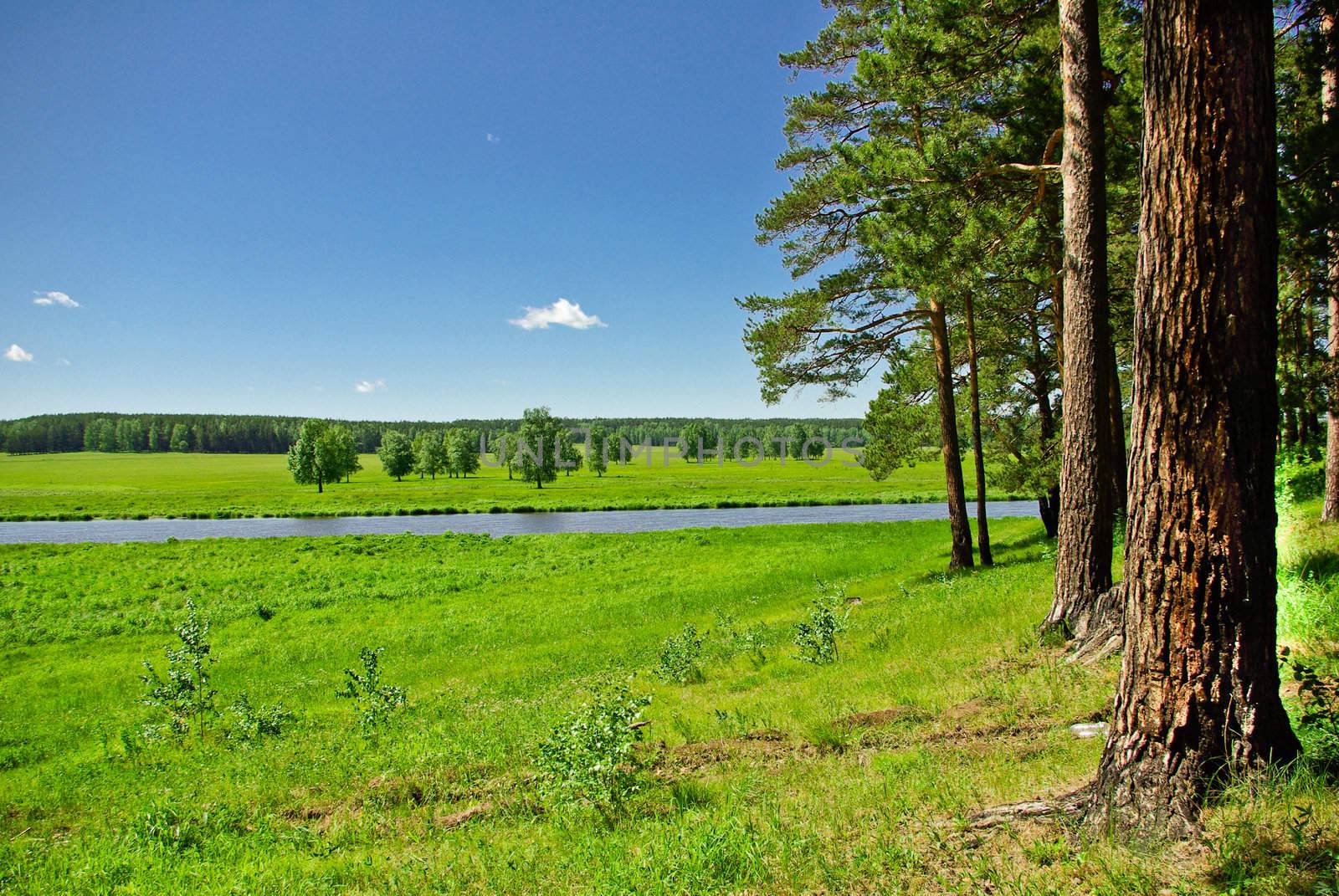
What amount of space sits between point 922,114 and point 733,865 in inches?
581

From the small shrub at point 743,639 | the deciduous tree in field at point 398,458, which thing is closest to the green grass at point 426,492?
the deciduous tree in field at point 398,458

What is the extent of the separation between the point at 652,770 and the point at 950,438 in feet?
44.4

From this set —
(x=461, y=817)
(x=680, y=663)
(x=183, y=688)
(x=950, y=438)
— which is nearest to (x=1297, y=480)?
(x=950, y=438)

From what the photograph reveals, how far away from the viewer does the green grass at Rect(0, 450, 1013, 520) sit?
66.1 metres

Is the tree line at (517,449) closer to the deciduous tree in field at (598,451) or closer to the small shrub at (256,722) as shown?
the deciduous tree in field at (598,451)

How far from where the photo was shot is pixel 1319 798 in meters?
3.26

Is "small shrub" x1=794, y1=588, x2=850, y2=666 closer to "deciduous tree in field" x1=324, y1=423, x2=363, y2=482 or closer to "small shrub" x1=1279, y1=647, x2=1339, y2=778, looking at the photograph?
"small shrub" x1=1279, y1=647, x2=1339, y2=778

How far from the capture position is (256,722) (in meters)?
9.88

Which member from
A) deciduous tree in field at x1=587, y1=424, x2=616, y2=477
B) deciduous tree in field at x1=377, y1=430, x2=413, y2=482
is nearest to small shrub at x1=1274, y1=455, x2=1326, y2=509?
deciduous tree in field at x1=587, y1=424, x2=616, y2=477

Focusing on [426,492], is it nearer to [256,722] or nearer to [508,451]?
[508,451]

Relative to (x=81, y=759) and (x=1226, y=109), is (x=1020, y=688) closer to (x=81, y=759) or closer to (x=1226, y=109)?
(x=1226, y=109)

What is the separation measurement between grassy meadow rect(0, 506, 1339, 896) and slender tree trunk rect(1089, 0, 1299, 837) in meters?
0.27

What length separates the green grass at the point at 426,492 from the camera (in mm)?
66062

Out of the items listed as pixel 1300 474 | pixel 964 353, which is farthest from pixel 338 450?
pixel 1300 474
